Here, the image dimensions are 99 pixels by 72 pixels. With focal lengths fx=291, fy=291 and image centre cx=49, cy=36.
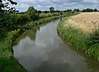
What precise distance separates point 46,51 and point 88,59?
290 inches

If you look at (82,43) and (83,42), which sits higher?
(83,42)

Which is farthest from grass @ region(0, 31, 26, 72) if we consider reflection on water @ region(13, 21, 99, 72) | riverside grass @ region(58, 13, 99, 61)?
riverside grass @ region(58, 13, 99, 61)

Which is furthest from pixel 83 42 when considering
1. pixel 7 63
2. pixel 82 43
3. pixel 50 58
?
pixel 7 63

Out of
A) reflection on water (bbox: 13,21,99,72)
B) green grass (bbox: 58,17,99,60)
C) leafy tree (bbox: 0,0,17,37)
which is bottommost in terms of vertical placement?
reflection on water (bbox: 13,21,99,72)

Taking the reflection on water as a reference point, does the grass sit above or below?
above

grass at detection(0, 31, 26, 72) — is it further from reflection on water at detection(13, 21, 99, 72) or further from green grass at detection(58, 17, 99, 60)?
green grass at detection(58, 17, 99, 60)

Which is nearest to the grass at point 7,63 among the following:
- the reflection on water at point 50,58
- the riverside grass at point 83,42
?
the reflection on water at point 50,58

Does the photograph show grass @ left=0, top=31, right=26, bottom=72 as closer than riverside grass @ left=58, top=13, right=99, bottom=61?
Yes

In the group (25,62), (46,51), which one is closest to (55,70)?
(25,62)

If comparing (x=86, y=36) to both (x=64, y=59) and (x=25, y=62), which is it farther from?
(x=25, y=62)

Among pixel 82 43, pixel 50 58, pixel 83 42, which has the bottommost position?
pixel 50 58

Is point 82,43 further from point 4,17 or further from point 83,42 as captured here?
point 4,17

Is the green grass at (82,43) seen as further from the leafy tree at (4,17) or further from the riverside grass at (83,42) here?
the leafy tree at (4,17)

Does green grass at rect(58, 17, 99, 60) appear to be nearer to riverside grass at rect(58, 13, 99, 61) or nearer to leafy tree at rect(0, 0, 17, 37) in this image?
riverside grass at rect(58, 13, 99, 61)
